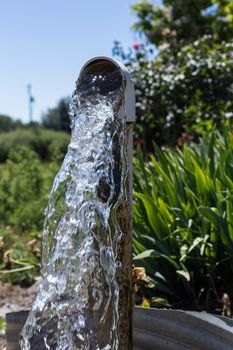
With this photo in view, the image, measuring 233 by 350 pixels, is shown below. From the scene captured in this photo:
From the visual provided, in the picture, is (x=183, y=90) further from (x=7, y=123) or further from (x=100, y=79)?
(x=7, y=123)

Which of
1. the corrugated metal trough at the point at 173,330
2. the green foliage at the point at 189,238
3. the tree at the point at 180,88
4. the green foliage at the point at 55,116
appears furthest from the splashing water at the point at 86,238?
the green foliage at the point at 55,116

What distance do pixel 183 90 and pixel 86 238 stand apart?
5.23 m

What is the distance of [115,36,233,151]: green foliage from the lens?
6.71 meters

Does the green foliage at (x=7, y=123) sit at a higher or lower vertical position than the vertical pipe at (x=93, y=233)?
higher

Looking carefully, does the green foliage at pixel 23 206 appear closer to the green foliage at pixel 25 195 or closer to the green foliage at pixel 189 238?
the green foliage at pixel 25 195

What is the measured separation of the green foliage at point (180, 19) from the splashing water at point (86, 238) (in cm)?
823

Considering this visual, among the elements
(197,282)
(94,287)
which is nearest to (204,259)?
A: (197,282)

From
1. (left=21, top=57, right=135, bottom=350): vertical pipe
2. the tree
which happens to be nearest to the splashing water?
(left=21, top=57, right=135, bottom=350): vertical pipe

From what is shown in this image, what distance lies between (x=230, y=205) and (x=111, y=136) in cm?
96

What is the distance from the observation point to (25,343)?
178cm

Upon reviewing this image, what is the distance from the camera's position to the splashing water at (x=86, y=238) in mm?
1800

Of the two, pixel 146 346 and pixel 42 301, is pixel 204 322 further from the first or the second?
pixel 42 301

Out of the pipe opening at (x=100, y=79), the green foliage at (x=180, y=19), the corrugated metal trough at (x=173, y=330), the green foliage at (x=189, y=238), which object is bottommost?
the corrugated metal trough at (x=173, y=330)

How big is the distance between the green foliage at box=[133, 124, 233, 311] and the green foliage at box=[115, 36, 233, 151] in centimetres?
328
